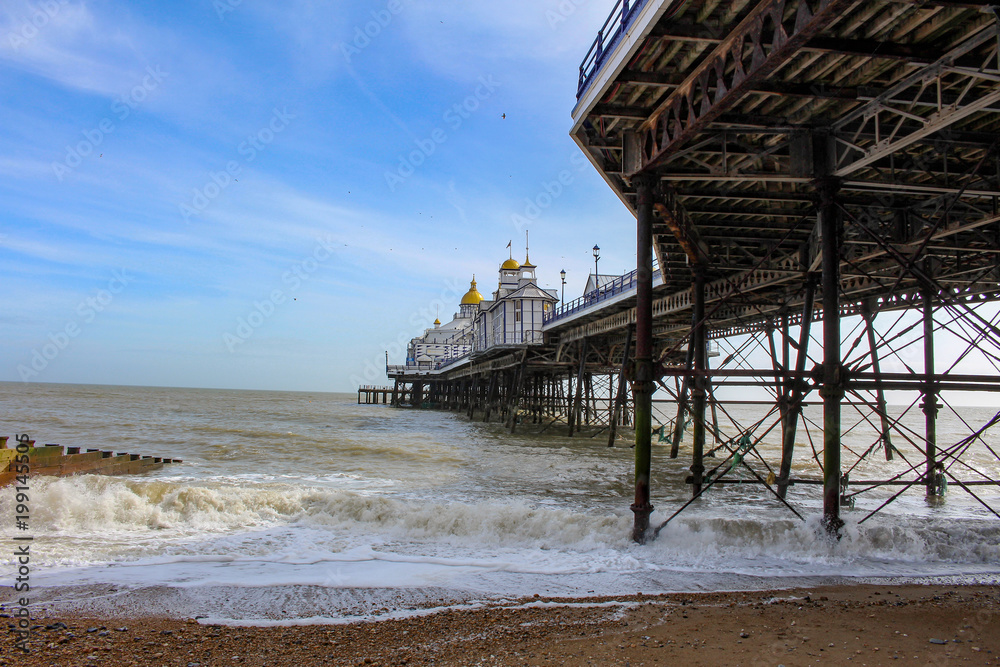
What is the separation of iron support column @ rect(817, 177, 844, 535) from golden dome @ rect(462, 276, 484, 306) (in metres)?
64.4

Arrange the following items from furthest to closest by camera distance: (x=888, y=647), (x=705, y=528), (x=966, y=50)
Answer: (x=705, y=528) → (x=966, y=50) → (x=888, y=647)

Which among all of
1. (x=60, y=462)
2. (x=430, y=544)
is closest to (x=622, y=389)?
(x=430, y=544)

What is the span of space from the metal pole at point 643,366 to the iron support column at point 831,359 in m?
2.25

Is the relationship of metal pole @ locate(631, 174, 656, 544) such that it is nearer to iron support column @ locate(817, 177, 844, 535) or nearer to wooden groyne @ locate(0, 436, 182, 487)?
iron support column @ locate(817, 177, 844, 535)

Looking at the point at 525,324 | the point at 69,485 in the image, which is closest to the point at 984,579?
the point at 69,485

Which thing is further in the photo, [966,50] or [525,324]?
[525,324]

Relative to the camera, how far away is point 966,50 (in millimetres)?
5746

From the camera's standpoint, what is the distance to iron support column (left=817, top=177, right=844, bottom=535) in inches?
317

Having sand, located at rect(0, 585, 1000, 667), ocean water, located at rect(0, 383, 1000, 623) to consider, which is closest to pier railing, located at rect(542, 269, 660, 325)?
ocean water, located at rect(0, 383, 1000, 623)

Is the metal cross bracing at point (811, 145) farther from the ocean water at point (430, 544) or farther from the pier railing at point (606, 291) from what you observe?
the pier railing at point (606, 291)

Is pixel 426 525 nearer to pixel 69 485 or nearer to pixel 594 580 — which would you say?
pixel 594 580

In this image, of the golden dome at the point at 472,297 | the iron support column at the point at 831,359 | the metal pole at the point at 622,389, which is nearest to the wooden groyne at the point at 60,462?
the iron support column at the point at 831,359

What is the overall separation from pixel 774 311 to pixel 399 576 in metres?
14.1

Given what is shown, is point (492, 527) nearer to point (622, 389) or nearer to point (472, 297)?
point (622, 389)
